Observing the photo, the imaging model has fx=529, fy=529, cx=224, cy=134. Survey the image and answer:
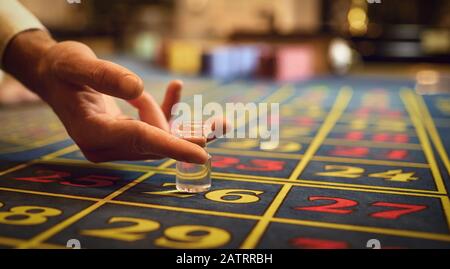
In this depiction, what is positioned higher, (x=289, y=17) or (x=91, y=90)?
(x=289, y=17)

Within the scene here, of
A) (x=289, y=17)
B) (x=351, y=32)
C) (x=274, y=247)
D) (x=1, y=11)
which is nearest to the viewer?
(x=274, y=247)

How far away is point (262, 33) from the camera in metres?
9.23

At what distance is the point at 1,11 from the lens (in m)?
2.21

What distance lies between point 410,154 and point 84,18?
11968 millimetres

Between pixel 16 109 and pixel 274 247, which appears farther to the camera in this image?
pixel 16 109

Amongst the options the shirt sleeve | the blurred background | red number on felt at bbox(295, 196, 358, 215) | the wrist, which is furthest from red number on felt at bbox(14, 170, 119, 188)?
the blurred background

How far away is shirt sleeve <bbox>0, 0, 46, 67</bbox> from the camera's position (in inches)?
85.7

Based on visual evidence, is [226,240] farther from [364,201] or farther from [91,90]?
[91,90]

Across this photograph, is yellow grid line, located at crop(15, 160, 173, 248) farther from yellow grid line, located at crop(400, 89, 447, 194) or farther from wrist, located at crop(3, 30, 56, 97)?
yellow grid line, located at crop(400, 89, 447, 194)

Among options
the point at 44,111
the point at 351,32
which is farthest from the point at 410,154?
the point at 351,32

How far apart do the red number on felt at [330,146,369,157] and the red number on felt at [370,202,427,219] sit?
0.88 m

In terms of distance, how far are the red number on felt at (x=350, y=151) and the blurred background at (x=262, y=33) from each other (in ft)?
16.4

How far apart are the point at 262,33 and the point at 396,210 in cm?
772

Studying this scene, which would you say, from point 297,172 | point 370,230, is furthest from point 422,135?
point 370,230
